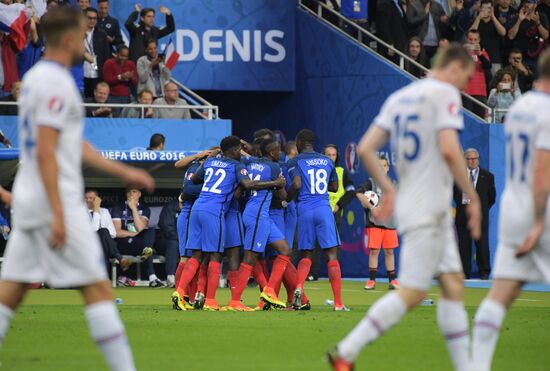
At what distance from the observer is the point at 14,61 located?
79.1ft

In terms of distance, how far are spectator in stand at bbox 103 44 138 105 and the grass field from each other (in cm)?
763

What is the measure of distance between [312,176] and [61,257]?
936 cm

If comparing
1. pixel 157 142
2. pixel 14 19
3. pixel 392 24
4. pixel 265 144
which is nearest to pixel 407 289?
pixel 265 144

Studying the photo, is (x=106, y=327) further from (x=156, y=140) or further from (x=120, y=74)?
(x=120, y=74)

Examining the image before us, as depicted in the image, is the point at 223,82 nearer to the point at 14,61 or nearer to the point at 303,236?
the point at 14,61

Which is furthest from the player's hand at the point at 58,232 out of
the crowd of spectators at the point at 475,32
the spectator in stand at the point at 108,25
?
the crowd of spectators at the point at 475,32

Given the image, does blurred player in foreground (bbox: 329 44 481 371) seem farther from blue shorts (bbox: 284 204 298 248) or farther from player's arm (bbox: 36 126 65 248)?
blue shorts (bbox: 284 204 298 248)

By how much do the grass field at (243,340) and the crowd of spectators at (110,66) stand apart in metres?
7.32

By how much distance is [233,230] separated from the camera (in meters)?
17.0

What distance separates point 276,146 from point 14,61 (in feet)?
28.8

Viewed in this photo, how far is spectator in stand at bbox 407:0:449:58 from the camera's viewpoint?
28.5 m

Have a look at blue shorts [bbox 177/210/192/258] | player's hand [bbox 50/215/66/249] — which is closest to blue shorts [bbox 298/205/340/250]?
blue shorts [bbox 177/210/192/258]

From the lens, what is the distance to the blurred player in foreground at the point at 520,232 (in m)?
8.30

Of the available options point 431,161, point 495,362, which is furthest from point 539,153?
point 495,362
